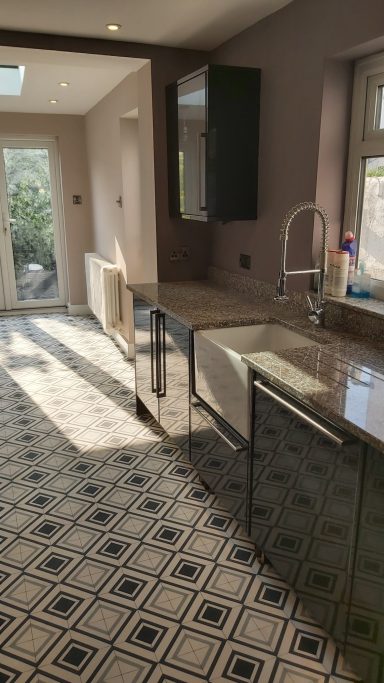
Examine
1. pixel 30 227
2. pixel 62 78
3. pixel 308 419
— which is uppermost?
pixel 62 78

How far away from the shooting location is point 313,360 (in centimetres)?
197

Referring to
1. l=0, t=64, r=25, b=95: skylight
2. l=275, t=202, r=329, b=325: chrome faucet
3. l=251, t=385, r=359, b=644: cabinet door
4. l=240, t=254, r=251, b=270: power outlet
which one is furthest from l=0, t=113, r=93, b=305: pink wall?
l=251, t=385, r=359, b=644: cabinet door

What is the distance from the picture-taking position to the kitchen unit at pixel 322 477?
4.79 ft

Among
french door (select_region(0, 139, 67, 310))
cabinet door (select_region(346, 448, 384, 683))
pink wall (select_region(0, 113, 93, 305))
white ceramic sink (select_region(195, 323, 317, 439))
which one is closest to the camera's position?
cabinet door (select_region(346, 448, 384, 683))

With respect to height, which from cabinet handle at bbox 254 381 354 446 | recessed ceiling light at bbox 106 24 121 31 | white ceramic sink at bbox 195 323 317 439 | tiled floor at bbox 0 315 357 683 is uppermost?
recessed ceiling light at bbox 106 24 121 31

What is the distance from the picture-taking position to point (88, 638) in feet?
6.06

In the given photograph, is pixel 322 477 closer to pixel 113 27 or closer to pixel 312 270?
pixel 312 270

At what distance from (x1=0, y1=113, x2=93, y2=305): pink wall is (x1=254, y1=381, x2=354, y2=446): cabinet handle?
5115 millimetres

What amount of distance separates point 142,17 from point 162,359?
1764 millimetres

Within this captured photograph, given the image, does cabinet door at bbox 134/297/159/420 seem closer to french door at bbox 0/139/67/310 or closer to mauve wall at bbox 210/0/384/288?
mauve wall at bbox 210/0/384/288

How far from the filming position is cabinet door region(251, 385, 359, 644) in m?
1.56

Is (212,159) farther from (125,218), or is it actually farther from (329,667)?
(329,667)

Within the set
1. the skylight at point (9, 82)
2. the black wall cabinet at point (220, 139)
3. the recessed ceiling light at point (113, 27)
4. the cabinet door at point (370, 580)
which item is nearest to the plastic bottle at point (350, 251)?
the black wall cabinet at point (220, 139)

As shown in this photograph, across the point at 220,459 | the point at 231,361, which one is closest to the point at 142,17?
the point at 231,361
